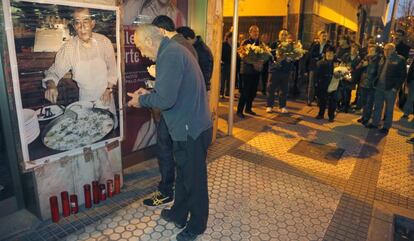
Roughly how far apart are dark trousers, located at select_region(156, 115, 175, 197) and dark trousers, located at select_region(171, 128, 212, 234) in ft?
1.74

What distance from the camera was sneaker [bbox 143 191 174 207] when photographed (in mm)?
3518

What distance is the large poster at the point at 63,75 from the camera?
269cm

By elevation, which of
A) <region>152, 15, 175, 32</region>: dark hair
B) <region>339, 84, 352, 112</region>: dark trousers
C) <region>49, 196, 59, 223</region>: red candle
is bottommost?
<region>49, 196, 59, 223</region>: red candle

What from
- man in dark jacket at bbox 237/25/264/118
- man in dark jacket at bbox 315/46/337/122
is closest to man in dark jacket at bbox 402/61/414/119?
man in dark jacket at bbox 315/46/337/122

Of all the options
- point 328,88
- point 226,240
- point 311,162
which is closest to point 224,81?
point 328,88

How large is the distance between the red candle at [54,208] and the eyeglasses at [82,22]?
172 cm

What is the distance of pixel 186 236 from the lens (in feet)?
9.85

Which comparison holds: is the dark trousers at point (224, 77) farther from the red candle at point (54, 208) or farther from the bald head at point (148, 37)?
the red candle at point (54, 208)

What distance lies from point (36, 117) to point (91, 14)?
1.14m

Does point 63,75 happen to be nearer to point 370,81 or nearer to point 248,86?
point 248,86

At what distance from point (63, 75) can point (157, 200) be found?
5.43ft

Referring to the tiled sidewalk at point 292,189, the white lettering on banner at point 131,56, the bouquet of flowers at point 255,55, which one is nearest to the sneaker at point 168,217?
the tiled sidewalk at point 292,189

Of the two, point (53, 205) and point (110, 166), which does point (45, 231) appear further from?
point (110, 166)

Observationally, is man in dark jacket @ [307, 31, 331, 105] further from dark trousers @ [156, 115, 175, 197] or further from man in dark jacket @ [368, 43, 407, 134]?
dark trousers @ [156, 115, 175, 197]
